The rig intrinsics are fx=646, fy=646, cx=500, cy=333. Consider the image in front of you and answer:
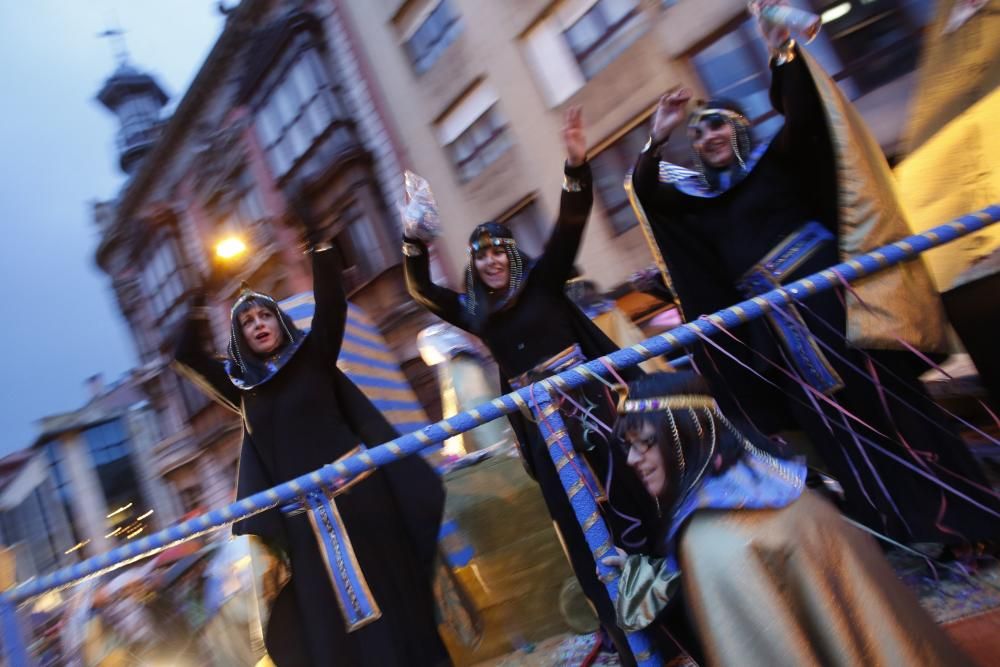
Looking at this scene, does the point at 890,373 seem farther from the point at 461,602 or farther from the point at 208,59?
the point at 208,59

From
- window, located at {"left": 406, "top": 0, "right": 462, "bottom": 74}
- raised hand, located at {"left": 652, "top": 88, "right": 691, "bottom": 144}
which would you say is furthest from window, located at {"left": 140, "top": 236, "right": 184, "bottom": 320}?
raised hand, located at {"left": 652, "top": 88, "right": 691, "bottom": 144}

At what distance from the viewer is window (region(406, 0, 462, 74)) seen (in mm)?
12414

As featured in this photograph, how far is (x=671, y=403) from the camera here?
161cm

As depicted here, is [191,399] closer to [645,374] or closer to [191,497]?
[191,497]

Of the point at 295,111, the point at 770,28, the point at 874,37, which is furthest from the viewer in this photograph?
the point at 295,111

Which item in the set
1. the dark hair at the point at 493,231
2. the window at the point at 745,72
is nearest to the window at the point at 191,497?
the window at the point at 745,72

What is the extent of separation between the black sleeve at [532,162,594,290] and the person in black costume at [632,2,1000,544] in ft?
1.27

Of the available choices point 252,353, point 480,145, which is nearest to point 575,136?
point 252,353

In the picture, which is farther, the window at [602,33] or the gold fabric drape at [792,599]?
the window at [602,33]

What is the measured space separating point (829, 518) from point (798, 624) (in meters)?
0.26

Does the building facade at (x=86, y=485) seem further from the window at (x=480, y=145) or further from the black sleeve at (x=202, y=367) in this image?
the black sleeve at (x=202, y=367)

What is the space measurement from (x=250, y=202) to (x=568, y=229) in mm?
15934

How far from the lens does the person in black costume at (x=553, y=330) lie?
2.58 m

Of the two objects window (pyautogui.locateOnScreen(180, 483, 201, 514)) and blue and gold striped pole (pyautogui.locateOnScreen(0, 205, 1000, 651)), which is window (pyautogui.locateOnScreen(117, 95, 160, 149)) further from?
blue and gold striped pole (pyautogui.locateOnScreen(0, 205, 1000, 651))
